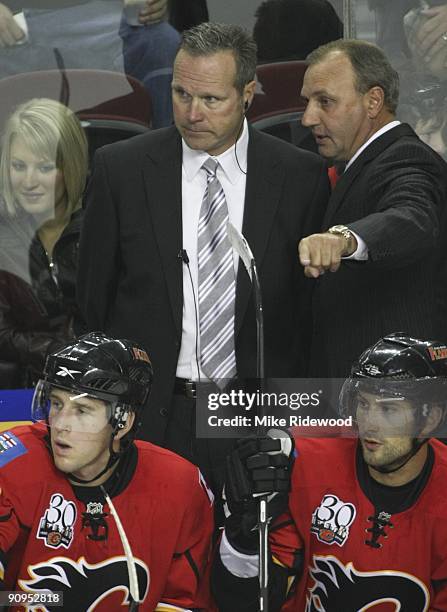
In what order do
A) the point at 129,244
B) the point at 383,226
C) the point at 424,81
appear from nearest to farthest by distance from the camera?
the point at 383,226
the point at 129,244
the point at 424,81

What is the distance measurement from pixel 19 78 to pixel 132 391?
1629 mm

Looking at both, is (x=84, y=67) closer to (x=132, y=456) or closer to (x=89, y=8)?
(x=89, y=8)

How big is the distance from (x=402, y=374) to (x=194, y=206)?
726 mm

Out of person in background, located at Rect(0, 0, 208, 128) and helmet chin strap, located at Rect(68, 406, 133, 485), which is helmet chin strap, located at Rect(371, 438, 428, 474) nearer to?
helmet chin strap, located at Rect(68, 406, 133, 485)

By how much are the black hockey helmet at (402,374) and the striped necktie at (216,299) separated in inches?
15.2

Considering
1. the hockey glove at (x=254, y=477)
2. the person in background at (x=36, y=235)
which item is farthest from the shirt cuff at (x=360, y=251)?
the person in background at (x=36, y=235)

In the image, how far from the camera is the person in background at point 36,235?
3895 millimetres

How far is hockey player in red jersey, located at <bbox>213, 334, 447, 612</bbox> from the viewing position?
2.77 metres

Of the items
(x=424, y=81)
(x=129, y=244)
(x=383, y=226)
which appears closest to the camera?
(x=383, y=226)

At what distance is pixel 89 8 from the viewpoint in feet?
13.9

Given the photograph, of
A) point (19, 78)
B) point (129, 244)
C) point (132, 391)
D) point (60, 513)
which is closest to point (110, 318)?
point (129, 244)

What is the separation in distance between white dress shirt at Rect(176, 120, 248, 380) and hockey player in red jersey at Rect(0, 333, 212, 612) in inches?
9.3

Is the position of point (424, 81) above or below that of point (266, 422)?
above

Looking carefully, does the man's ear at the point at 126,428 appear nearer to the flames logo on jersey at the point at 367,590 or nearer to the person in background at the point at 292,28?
the flames logo on jersey at the point at 367,590
